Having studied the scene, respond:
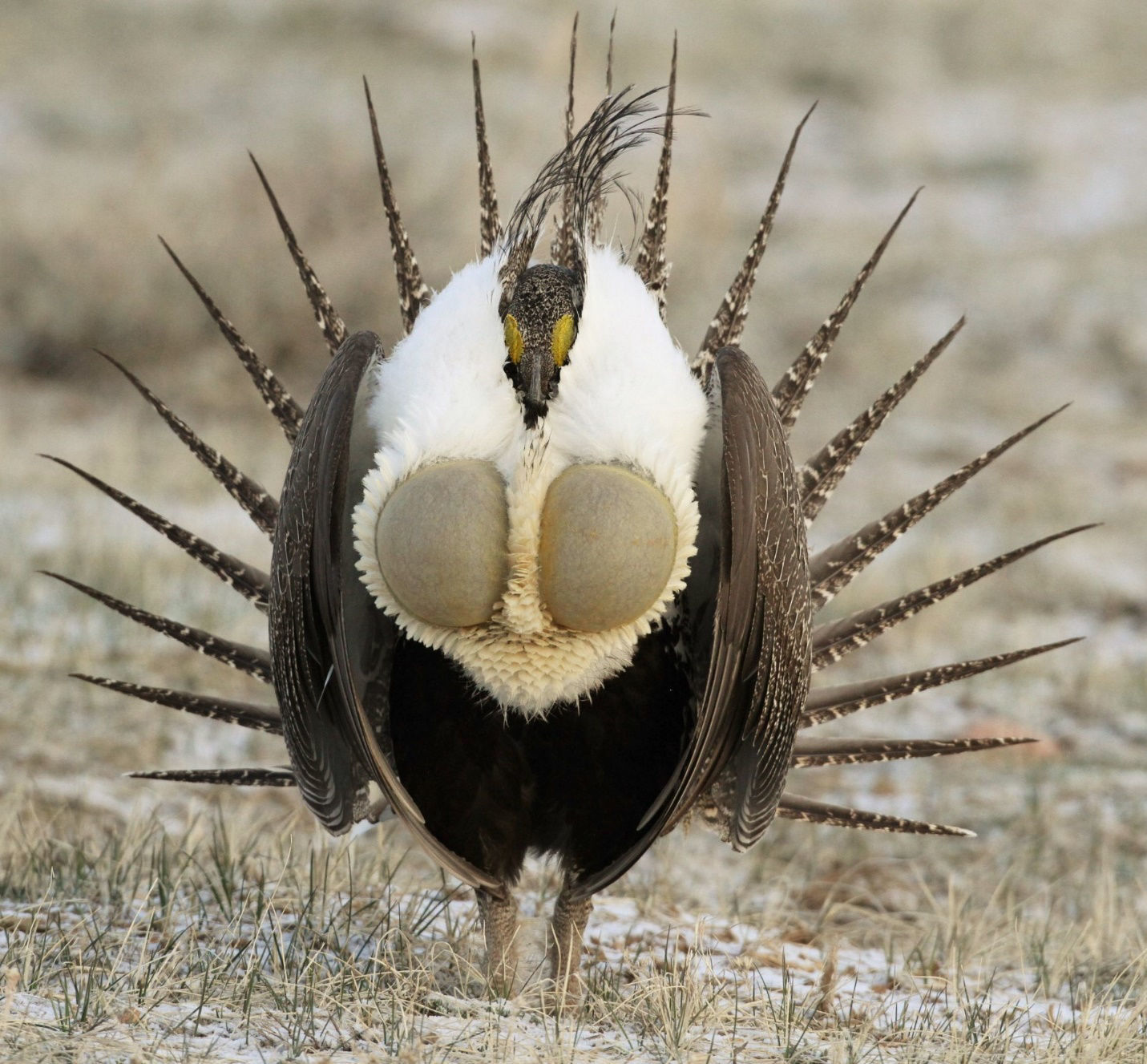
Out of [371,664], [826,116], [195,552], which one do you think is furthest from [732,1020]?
[826,116]

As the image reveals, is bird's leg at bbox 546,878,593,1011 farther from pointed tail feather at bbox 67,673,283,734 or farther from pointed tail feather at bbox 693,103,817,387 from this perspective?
pointed tail feather at bbox 693,103,817,387

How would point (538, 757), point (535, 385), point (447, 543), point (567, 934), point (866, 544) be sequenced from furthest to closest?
point (866, 544), point (567, 934), point (538, 757), point (535, 385), point (447, 543)

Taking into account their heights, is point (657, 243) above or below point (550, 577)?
above

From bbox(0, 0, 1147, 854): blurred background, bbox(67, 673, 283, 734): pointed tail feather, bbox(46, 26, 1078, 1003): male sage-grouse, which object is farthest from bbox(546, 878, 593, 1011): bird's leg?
bbox(0, 0, 1147, 854): blurred background

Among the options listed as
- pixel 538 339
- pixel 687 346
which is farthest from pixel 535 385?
pixel 687 346

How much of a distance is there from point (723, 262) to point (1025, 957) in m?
7.44

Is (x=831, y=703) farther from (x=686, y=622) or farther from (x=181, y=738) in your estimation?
(x=181, y=738)

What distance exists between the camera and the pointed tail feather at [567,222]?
1986 mm

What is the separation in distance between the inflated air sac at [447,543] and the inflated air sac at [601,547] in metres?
0.06

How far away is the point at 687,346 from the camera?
8133mm

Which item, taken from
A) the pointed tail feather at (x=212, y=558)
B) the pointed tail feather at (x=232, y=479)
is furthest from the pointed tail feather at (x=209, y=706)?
the pointed tail feather at (x=232, y=479)

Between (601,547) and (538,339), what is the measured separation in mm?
277

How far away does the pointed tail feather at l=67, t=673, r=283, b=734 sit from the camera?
2047 millimetres

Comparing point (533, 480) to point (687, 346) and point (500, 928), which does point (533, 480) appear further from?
point (687, 346)
